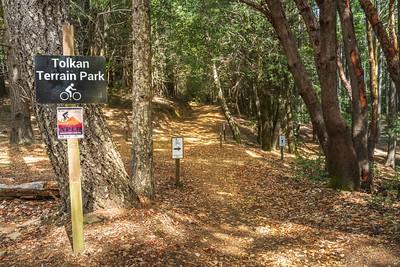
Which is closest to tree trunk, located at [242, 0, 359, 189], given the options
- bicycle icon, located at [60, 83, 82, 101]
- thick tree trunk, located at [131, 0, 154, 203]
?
thick tree trunk, located at [131, 0, 154, 203]

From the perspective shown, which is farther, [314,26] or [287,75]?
[287,75]

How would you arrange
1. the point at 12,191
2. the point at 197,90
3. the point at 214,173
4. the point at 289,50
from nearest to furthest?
the point at 12,191
the point at 289,50
the point at 214,173
the point at 197,90

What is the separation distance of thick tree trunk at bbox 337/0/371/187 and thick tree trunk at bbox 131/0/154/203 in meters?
5.14

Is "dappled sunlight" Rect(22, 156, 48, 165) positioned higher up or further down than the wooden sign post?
further down

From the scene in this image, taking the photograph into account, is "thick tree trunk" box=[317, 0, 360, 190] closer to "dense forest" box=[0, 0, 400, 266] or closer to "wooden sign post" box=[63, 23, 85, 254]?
"dense forest" box=[0, 0, 400, 266]

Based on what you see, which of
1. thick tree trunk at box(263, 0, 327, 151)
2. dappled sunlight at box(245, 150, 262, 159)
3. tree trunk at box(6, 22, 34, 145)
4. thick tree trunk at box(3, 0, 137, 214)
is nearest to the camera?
thick tree trunk at box(3, 0, 137, 214)

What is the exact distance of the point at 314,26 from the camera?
32.5ft

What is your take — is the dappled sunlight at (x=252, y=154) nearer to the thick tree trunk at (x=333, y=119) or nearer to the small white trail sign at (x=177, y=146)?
the thick tree trunk at (x=333, y=119)

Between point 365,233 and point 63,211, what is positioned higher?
point 63,211

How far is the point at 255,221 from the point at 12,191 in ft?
15.3

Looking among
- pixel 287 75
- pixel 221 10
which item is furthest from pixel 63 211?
pixel 287 75

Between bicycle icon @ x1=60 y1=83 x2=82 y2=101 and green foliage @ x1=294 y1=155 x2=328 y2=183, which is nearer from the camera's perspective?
bicycle icon @ x1=60 y1=83 x2=82 y2=101

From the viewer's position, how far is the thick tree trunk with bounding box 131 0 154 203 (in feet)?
22.7

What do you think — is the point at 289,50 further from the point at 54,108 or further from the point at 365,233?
the point at 54,108
